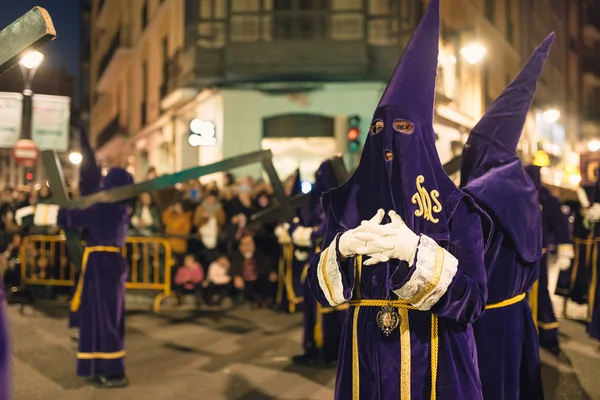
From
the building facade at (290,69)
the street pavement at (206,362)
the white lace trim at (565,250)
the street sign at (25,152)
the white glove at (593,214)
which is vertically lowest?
the street pavement at (206,362)

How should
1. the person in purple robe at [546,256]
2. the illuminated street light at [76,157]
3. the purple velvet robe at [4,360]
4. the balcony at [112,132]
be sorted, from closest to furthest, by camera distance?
the purple velvet robe at [4,360] < the illuminated street light at [76,157] < the person in purple robe at [546,256] < the balcony at [112,132]

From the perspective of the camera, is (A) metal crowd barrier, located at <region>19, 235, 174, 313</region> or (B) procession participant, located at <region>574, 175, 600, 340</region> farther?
(A) metal crowd barrier, located at <region>19, 235, 174, 313</region>

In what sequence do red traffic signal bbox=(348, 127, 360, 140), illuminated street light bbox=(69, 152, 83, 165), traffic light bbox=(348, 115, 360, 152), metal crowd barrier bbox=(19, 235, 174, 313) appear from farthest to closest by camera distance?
red traffic signal bbox=(348, 127, 360, 140) < traffic light bbox=(348, 115, 360, 152) < metal crowd barrier bbox=(19, 235, 174, 313) < illuminated street light bbox=(69, 152, 83, 165)

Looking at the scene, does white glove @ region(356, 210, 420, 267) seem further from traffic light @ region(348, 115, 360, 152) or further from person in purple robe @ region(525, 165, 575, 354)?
traffic light @ region(348, 115, 360, 152)

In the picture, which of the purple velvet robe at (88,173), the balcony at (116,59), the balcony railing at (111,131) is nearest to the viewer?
the purple velvet robe at (88,173)

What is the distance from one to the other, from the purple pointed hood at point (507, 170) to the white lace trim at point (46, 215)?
4086mm

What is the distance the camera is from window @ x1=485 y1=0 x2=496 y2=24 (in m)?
24.7

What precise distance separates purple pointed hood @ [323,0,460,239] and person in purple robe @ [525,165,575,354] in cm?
467

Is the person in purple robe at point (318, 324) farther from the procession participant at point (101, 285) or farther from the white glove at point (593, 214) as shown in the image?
the white glove at point (593, 214)

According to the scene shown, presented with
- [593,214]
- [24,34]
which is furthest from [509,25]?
[24,34]

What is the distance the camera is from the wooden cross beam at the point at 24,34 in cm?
235

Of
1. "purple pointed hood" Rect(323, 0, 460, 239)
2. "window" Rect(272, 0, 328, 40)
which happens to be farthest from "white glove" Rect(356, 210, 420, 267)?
"window" Rect(272, 0, 328, 40)

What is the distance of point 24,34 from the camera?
7.75 ft

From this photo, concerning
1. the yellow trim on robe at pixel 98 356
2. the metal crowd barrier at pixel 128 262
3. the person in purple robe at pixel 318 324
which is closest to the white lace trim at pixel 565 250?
the person in purple robe at pixel 318 324
